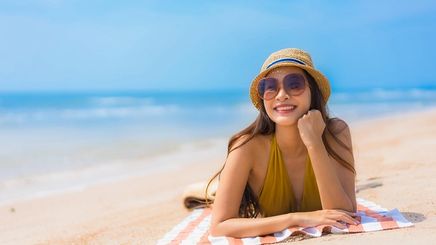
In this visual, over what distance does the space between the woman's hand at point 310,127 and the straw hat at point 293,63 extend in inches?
9.0

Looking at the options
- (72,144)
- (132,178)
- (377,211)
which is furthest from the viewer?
(72,144)

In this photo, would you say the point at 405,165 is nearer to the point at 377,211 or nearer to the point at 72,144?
the point at 377,211

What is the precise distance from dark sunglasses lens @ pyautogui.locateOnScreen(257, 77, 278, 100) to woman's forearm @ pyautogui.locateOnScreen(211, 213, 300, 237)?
2.61 ft

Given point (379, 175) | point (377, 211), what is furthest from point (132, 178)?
point (377, 211)

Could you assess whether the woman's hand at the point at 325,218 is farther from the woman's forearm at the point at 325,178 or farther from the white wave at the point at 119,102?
the white wave at the point at 119,102

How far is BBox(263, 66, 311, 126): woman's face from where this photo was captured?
3.69 metres

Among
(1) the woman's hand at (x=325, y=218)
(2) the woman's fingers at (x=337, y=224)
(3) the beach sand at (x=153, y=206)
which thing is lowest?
(3) the beach sand at (x=153, y=206)

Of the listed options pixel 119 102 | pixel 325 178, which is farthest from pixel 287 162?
pixel 119 102

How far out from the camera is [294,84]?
12.0ft

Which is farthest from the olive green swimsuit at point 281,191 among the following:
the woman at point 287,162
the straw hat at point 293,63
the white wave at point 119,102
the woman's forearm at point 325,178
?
the white wave at point 119,102

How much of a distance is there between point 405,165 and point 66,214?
428 centimetres

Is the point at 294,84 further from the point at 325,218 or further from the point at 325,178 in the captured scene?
the point at 325,218

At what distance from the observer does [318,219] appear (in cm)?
361

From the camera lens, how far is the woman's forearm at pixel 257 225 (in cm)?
364
